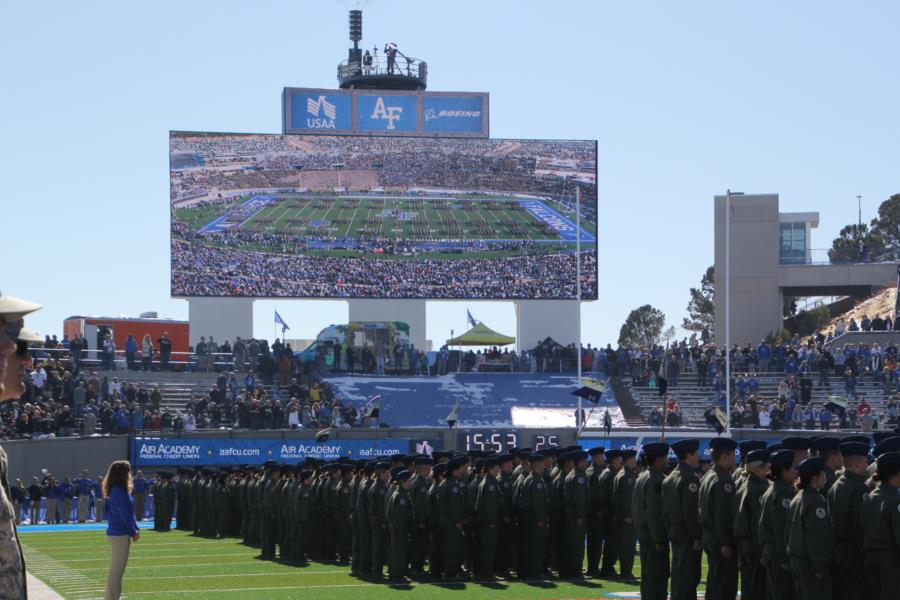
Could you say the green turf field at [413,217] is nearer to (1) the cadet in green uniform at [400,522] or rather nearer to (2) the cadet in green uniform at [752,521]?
(1) the cadet in green uniform at [400,522]

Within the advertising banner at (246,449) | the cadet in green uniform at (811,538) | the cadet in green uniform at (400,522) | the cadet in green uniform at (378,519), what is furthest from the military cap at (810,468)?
the advertising banner at (246,449)

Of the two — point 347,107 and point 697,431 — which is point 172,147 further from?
point 697,431

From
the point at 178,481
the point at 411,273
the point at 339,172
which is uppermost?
the point at 339,172

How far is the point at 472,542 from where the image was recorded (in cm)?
1834

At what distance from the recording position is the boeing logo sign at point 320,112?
171 ft

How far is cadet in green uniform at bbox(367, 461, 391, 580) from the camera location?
18469 mm

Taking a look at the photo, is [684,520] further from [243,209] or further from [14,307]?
[243,209]

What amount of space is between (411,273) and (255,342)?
21.7ft

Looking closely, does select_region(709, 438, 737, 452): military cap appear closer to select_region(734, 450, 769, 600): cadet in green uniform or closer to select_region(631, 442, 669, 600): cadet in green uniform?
select_region(734, 450, 769, 600): cadet in green uniform

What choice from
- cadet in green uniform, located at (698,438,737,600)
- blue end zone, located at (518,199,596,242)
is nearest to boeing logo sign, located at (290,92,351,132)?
blue end zone, located at (518,199,596,242)

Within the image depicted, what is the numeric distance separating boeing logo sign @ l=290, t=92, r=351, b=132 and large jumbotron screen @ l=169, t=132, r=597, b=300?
1.54 meters

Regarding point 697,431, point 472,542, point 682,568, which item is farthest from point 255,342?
point 682,568

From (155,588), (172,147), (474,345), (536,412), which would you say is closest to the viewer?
(155,588)

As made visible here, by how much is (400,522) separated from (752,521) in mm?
6514
